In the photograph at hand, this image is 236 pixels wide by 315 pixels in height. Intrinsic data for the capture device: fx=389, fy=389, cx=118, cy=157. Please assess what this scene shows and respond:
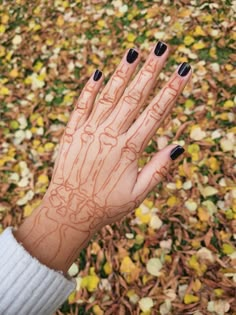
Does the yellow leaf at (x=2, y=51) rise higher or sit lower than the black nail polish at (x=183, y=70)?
lower

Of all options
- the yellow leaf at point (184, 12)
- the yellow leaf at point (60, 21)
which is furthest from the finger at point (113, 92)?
the yellow leaf at point (60, 21)

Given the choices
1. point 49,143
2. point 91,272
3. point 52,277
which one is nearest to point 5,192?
point 49,143

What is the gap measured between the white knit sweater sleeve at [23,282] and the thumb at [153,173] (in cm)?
47

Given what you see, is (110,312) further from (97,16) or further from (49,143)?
(97,16)

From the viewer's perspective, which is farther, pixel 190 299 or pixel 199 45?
pixel 199 45

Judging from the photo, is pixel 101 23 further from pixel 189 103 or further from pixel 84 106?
pixel 84 106

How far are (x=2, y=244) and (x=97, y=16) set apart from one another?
3.42 m

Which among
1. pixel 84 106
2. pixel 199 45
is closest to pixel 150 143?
pixel 199 45

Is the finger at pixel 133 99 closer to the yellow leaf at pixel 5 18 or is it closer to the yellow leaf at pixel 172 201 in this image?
the yellow leaf at pixel 172 201

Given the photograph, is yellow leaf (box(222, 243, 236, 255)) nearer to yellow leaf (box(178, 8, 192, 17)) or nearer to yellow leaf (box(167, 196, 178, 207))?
yellow leaf (box(167, 196, 178, 207))

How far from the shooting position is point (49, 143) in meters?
3.53

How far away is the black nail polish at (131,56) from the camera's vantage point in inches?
68.7

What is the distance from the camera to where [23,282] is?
1447 mm

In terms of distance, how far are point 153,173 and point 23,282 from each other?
0.66 m
